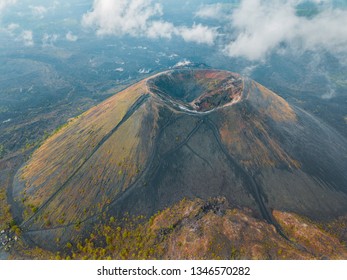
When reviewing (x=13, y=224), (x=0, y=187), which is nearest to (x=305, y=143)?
(x=13, y=224)

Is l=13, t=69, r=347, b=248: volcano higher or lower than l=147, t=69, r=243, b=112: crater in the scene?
lower

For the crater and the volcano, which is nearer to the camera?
the volcano

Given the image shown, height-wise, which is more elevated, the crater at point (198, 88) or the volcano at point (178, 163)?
the crater at point (198, 88)

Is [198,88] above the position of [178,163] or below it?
above

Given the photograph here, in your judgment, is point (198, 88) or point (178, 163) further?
point (198, 88)

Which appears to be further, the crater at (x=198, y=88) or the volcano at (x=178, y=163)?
the crater at (x=198, y=88)
